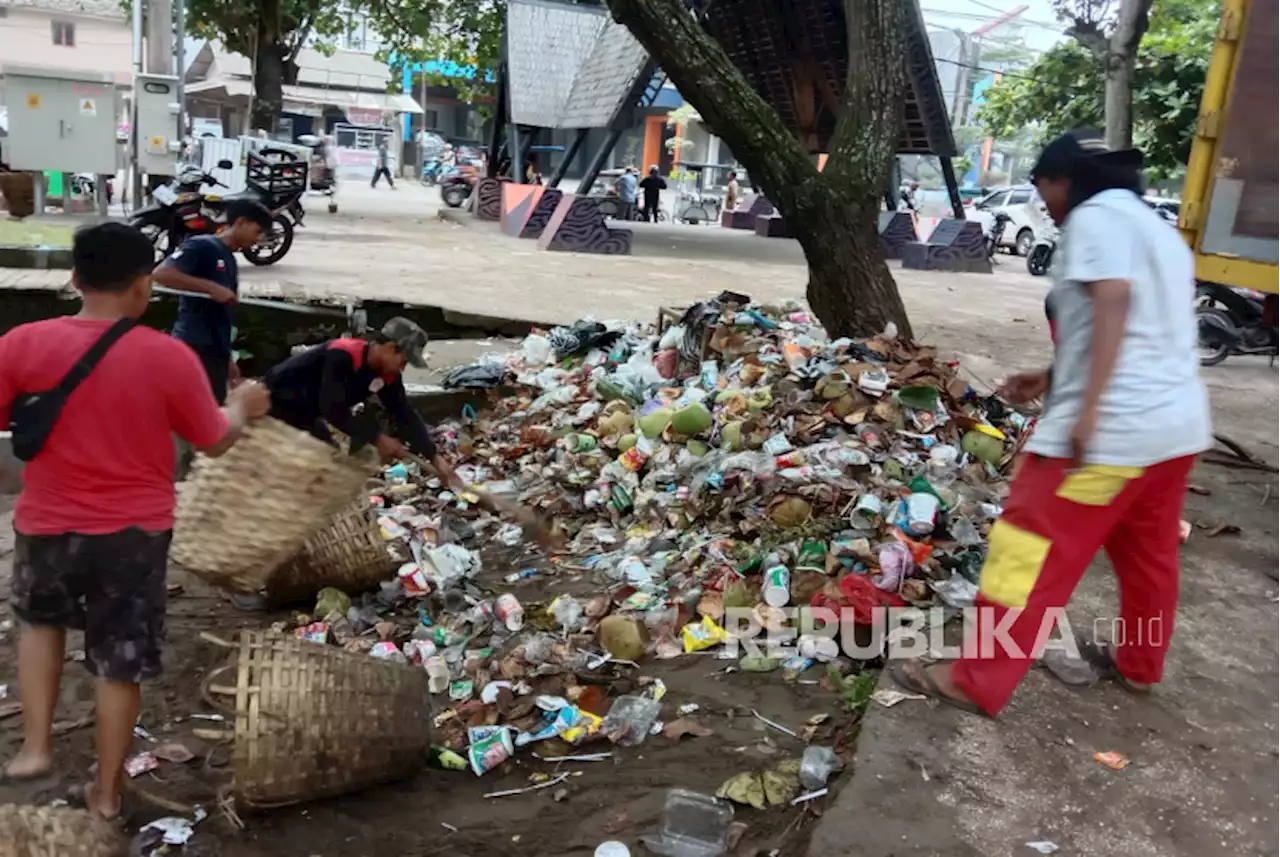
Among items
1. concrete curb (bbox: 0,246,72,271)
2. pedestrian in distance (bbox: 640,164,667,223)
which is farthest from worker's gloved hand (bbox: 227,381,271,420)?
pedestrian in distance (bbox: 640,164,667,223)

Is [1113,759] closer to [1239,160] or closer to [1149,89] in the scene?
[1239,160]

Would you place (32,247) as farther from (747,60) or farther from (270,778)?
Answer: (747,60)

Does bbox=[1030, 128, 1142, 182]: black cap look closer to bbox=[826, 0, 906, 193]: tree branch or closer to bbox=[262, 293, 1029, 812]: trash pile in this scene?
bbox=[262, 293, 1029, 812]: trash pile

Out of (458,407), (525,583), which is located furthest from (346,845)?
(458,407)

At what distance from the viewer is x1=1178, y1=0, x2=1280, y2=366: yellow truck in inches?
184

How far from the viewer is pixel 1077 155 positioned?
2.50m

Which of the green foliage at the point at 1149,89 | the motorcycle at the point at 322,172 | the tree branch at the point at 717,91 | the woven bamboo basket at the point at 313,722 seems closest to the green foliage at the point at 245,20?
the motorcycle at the point at 322,172

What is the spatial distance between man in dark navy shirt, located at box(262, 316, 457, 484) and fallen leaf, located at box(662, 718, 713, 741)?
4.45 ft

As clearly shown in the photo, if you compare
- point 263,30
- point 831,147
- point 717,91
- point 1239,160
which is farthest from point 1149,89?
point 263,30

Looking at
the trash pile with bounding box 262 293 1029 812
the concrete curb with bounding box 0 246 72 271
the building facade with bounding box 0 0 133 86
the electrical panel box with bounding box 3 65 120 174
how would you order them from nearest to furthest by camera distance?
1. the trash pile with bounding box 262 293 1029 812
2. the concrete curb with bounding box 0 246 72 271
3. the electrical panel box with bounding box 3 65 120 174
4. the building facade with bounding box 0 0 133 86

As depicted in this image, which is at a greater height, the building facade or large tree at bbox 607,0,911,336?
the building facade

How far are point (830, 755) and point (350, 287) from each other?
7.27 m

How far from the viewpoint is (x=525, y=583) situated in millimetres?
4184

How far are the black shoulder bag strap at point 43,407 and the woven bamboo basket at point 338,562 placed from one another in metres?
1.64
